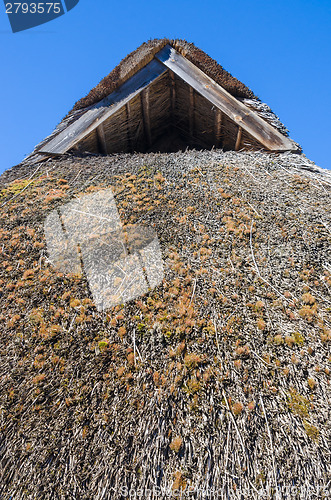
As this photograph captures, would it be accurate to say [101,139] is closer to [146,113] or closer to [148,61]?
[146,113]

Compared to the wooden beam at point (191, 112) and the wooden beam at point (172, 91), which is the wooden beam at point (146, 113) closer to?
the wooden beam at point (172, 91)

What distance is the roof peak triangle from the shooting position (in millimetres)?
4211

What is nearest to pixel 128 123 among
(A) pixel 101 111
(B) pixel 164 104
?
(A) pixel 101 111

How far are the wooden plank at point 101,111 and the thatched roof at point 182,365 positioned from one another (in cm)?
145

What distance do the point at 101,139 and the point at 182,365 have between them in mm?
3396

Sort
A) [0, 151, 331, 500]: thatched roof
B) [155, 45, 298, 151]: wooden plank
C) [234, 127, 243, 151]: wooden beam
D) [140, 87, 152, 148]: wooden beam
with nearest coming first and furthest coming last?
[0, 151, 331, 500]: thatched roof → [155, 45, 298, 151]: wooden plank → [234, 127, 243, 151]: wooden beam → [140, 87, 152, 148]: wooden beam

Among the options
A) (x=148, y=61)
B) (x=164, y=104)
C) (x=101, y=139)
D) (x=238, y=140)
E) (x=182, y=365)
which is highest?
(x=148, y=61)

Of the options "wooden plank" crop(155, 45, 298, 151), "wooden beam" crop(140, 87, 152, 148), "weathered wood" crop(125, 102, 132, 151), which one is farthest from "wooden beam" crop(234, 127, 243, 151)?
"weathered wood" crop(125, 102, 132, 151)

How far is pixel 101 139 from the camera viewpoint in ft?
14.6

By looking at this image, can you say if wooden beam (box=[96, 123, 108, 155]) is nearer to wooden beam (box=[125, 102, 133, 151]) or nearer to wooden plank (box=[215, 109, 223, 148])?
wooden beam (box=[125, 102, 133, 151])

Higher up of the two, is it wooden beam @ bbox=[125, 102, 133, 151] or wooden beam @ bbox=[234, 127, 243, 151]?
wooden beam @ bbox=[125, 102, 133, 151]

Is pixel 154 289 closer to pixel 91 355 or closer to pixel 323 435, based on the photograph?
pixel 91 355

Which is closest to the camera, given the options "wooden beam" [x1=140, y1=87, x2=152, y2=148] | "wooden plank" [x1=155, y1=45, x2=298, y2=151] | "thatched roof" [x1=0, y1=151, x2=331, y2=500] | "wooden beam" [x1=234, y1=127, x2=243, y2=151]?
"thatched roof" [x1=0, y1=151, x2=331, y2=500]

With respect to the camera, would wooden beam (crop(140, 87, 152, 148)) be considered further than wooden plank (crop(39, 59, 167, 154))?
Yes
